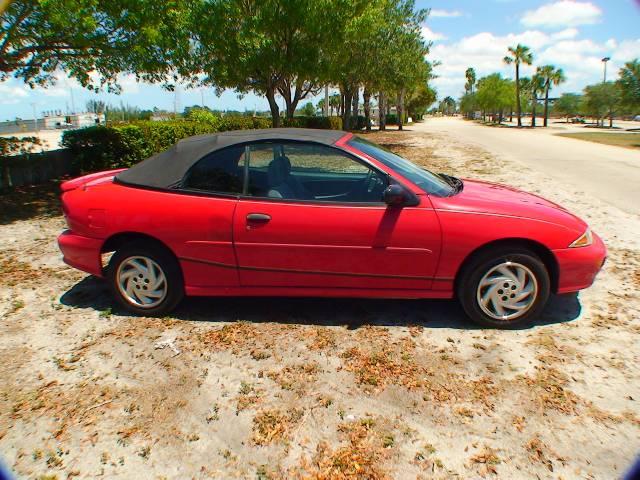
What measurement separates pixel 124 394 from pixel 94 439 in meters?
0.43

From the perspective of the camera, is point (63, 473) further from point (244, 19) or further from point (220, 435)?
point (244, 19)

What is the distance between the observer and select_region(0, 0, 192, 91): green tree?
295 inches

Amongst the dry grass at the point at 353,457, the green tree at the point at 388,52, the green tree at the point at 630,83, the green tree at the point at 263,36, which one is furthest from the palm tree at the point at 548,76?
the dry grass at the point at 353,457

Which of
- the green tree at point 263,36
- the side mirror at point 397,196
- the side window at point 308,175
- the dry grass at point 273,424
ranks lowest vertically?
the dry grass at point 273,424

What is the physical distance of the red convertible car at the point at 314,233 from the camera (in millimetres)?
3545

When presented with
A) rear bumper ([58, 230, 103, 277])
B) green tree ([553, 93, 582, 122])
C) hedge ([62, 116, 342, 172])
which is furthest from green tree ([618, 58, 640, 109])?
green tree ([553, 93, 582, 122])

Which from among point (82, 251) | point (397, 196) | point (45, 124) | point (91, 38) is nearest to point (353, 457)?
point (397, 196)

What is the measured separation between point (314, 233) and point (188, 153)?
139 cm

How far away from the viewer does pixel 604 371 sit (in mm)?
3143

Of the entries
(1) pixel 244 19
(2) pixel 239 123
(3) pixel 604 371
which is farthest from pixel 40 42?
(2) pixel 239 123

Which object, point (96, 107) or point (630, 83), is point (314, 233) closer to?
point (630, 83)

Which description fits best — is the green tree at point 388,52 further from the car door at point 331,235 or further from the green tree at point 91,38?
the car door at point 331,235

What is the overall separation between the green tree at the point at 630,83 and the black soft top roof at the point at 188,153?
4047 centimetres

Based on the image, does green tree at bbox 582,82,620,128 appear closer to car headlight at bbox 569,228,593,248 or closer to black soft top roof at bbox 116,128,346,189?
car headlight at bbox 569,228,593,248
